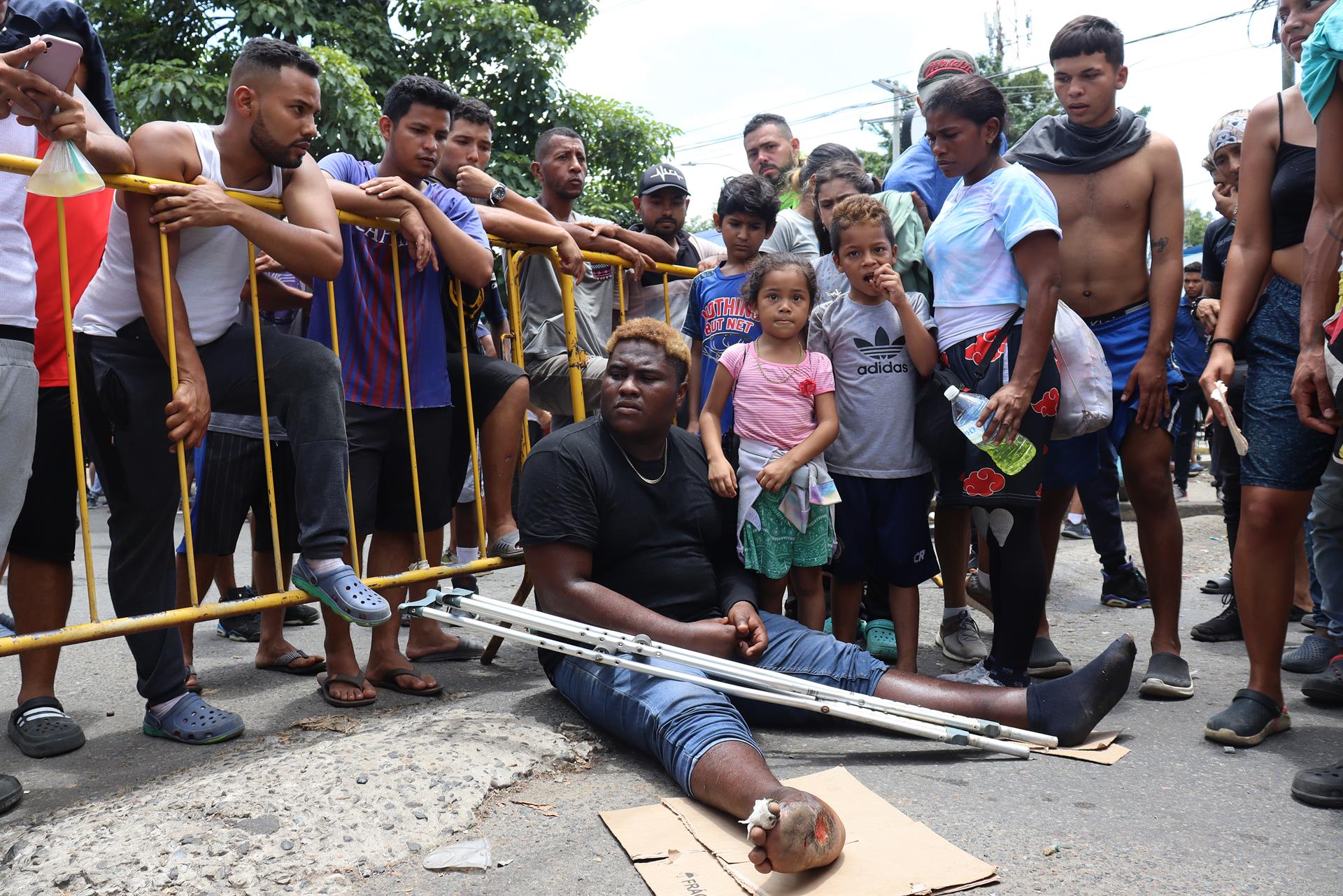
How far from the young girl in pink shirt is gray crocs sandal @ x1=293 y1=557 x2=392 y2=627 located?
1.22 meters

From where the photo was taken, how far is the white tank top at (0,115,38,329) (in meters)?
2.81

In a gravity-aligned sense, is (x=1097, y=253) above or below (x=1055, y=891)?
above

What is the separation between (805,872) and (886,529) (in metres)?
1.80

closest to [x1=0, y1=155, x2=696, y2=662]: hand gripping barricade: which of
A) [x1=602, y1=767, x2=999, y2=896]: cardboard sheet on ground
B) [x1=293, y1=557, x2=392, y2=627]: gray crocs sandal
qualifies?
[x1=293, y1=557, x2=392, y2=627]: gray crocs sandal

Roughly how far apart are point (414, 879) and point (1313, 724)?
2.78 m

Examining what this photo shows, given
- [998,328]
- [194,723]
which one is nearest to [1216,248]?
[998,328]

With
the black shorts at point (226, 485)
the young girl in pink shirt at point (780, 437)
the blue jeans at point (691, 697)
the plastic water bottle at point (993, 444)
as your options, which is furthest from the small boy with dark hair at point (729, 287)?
the black shorts at point (226, 485)

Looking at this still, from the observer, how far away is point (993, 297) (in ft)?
11.9

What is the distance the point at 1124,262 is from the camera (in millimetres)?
3979

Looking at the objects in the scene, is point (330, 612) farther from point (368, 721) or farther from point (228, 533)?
point (228, 533)

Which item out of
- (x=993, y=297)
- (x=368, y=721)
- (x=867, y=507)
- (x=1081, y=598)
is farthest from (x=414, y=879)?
(x=1081, y=598)

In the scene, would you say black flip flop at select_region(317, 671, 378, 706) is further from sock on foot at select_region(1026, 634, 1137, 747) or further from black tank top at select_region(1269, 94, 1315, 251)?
black tank top at select_region(1269, 94, 1315, 251)

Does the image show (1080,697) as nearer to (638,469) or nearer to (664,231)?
(638,469)

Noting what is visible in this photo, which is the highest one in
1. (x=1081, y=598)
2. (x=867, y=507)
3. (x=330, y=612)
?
(x=867, y=507)
